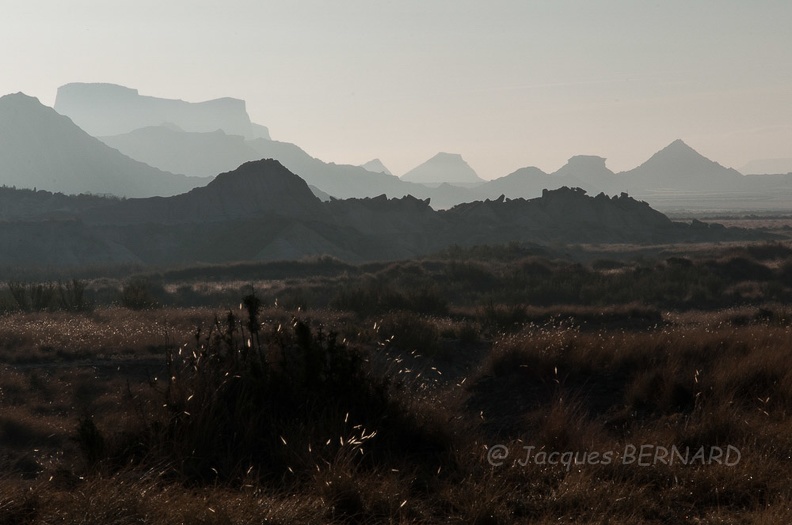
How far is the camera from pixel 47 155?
162m

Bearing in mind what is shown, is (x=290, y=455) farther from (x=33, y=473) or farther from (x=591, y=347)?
(x=591, y=347)

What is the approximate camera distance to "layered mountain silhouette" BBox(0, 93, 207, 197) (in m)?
158

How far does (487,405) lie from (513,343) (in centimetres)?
173

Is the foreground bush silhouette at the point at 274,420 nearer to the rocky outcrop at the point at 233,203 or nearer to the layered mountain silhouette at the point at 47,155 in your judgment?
the rocky outcrop at the point at 233,203

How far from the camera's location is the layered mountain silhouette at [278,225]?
63.5 m

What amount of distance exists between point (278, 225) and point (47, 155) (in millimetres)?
113673

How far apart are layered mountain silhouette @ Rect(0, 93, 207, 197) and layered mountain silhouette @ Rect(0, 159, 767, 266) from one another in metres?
85.2

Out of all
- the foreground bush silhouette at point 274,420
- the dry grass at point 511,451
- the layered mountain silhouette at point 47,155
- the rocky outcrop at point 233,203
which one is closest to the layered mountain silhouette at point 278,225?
the rocky outcrop at point 233,203

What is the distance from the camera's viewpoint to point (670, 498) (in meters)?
5.13

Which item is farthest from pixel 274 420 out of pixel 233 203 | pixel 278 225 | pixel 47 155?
pixel 47 155

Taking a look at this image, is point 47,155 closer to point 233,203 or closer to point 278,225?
point 233,203

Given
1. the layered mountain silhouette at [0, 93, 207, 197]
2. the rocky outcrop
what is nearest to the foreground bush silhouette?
the rocky outcrop

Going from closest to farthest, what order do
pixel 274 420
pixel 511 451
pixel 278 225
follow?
pixel 511 451
pixel 274 420
pixel 278 225

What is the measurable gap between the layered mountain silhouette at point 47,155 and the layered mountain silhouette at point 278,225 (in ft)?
280
